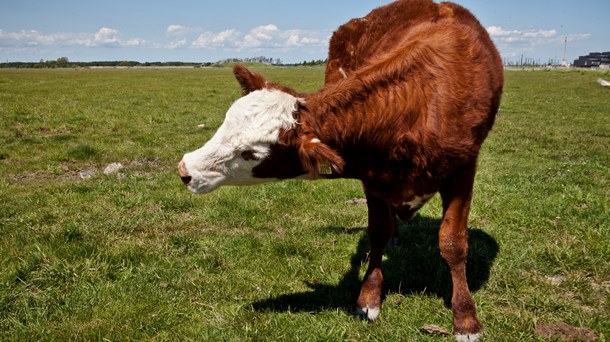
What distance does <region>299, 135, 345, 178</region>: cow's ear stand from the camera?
3.16 metres

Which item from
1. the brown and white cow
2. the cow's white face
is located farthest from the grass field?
the cow's white face

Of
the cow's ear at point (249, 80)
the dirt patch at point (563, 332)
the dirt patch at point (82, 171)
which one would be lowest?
the dirt patch at point (563, 332)

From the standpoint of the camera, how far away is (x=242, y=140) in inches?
127

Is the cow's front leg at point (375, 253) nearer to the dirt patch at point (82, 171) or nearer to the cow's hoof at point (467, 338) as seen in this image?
the cow's hoof at point (467, 338)

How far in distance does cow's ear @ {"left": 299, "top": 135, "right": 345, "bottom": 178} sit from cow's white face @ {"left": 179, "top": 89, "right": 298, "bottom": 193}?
176 millimetres

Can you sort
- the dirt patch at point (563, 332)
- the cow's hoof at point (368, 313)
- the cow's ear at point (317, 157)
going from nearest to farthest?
the cow's ear at point (317, 157) → the dirt patch at point (563, 332) → the cow's hoof at point (368, 313)

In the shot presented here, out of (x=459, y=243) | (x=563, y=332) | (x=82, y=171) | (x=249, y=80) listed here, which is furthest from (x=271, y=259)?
(x=82, y=171)

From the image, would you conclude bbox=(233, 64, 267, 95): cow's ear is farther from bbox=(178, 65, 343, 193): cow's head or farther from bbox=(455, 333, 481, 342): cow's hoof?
bbox=(455, 333, 481, 342): cow's hoof

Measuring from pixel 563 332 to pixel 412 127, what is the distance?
203 cm

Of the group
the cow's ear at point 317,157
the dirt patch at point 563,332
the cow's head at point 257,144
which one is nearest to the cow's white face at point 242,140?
the cow's head at point 257,144

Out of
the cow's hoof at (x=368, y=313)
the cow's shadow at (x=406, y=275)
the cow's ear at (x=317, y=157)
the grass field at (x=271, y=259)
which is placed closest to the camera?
the cow's ear at (x=317, y=157)

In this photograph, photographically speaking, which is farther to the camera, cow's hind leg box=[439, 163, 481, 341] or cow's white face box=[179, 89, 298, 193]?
cow's hind leg box=[439, 163, 481, 341]

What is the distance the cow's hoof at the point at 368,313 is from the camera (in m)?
4.07

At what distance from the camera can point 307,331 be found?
3816 millimetres
